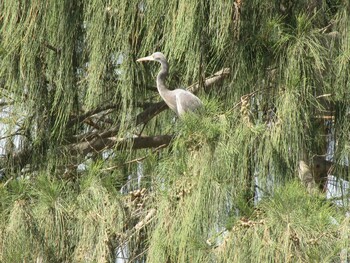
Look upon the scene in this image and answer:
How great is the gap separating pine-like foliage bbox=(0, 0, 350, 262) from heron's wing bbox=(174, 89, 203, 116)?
0.03 m

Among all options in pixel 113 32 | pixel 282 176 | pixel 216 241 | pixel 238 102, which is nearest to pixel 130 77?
pixel 113 32

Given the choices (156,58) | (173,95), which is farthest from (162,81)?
(156,58)

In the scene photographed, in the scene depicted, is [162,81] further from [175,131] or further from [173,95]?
[175,131]

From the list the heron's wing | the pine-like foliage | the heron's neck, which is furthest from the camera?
the heron's neck

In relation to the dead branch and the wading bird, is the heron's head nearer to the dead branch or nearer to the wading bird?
the wading bird

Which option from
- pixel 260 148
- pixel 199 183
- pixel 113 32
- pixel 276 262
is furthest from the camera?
pixel 113 32

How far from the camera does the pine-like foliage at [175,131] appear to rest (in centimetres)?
186

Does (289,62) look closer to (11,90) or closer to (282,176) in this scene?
(282,176)

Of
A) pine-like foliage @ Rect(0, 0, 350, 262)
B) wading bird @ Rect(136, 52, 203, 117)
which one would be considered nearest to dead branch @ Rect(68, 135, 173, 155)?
pine-like foliage @ Rect(0, 0, 350, 262)

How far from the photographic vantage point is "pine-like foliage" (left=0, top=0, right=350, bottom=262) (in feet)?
6.11

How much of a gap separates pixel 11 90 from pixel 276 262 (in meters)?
0.77

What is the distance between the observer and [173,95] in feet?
7.74

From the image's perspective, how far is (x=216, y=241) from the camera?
1.85 metres

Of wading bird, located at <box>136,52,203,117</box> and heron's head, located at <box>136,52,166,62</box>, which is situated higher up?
heron's head, located at <box>136,52,166,62</box>
